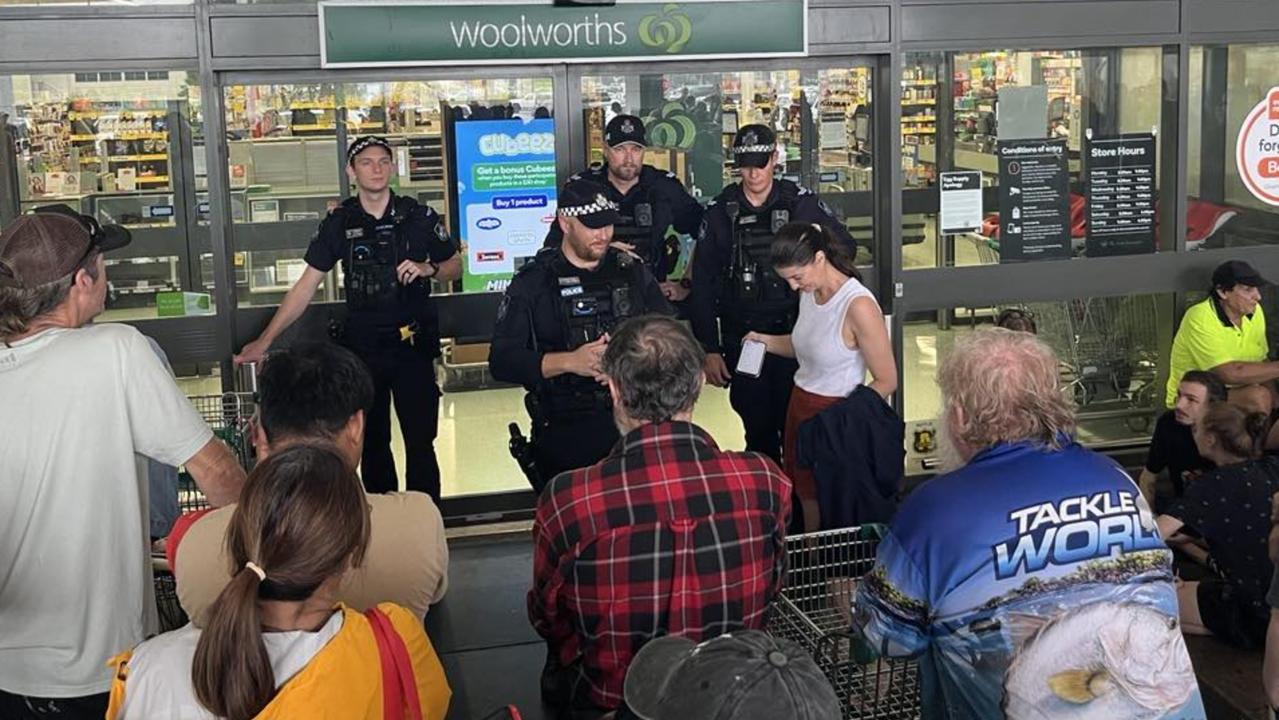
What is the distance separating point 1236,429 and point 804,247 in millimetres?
1765

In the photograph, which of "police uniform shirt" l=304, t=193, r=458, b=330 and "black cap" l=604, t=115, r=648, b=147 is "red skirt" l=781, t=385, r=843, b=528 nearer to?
"black cap" l=604, t=115, r=648, b=147

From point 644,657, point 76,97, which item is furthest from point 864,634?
point 76,97

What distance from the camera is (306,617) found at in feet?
7.37

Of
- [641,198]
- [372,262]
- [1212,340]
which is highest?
[641,198]

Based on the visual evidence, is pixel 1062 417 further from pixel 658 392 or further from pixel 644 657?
pixel 644 657

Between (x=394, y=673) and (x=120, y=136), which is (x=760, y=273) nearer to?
(x=120, y=136)

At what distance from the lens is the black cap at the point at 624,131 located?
19.1 ft

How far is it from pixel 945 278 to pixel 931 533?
13.4 feet

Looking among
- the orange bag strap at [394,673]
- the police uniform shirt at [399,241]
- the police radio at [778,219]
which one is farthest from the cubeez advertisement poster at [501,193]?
the orange bag strap at [394,673]

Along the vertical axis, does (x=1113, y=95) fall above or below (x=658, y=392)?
above

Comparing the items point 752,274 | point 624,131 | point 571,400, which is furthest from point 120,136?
point 752,274

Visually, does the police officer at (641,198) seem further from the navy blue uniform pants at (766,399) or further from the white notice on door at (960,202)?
the white notice on door at (960,202)

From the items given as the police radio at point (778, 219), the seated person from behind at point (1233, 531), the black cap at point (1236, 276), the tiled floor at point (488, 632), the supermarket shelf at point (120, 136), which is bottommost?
the tiled floor at point (488, 632)

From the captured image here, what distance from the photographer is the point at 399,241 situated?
5.76 m
